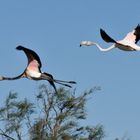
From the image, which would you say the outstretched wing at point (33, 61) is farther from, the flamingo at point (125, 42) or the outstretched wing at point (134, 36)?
the outstretched wing at point (134, 36)

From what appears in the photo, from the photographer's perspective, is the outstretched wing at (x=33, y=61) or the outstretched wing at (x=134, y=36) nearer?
the outstretched wing at (x=33, y=61)

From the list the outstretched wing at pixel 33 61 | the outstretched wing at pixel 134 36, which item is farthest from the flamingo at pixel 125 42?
the outstretched wing at pixel 33 61

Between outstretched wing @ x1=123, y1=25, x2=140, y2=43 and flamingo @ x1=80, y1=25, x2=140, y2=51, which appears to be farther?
outstretched wing @ x1=123, y1=25, x2=140, y2=43

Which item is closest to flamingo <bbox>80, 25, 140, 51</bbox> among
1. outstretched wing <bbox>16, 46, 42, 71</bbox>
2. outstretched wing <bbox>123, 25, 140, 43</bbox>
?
outstretched wing <bbox>123, 25, 140, 43</bbox>

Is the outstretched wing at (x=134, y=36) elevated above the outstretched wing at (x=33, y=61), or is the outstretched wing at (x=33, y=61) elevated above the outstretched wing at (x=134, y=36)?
the outstretched wing at (x=134, y=36)

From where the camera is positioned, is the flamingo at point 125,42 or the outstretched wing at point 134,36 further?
the outstretched wing at point 134,36

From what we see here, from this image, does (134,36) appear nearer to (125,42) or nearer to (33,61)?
(125,42)

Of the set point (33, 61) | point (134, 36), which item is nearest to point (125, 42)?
point (134, 36)

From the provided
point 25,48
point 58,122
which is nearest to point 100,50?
point 25,48

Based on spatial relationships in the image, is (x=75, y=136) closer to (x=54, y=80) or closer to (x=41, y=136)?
(x=41, y=136)

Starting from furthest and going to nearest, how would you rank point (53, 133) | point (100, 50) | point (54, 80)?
point (53, 133)
point (100, 50)
point (54, 80)

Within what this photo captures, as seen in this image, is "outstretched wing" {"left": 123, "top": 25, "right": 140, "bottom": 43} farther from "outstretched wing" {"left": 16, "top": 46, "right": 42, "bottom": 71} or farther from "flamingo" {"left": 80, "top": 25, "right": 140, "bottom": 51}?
"outstretched wing" {"left": 16, "top": 46, "right": 42, "bottom": 71}

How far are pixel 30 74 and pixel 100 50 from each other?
1.71 meters

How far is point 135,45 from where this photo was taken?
1513 centimetres
